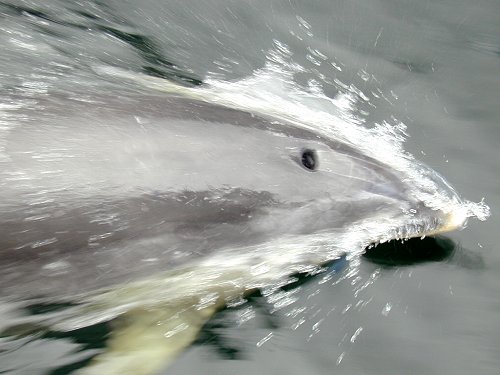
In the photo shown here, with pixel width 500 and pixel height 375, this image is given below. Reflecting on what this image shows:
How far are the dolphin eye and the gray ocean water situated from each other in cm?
66

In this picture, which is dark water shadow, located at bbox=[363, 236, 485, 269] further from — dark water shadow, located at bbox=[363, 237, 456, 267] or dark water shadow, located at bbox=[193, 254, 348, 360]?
dark water shadow, located at bbox=[193, 254, 348, 360]

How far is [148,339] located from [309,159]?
131 cm

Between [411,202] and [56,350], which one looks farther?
[411,202]

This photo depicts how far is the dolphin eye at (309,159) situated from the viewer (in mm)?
4738

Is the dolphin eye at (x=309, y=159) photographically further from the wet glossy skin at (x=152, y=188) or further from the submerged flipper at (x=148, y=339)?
the submerged flipper at (x=148, y=339)

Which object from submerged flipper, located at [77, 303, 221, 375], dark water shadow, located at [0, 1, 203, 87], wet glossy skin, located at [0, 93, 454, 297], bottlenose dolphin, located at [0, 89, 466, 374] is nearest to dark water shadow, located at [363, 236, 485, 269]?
bottlenose dolphin, located at [0, 89, 466, 374]

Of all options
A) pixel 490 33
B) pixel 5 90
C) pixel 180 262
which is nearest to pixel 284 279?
pixel 180 262

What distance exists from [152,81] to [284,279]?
6.01ft

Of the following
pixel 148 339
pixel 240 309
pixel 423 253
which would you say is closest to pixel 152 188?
pixel 148 339

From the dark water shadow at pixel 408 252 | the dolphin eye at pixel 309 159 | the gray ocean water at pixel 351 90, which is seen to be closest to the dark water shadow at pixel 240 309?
the gray ocean water at pixel 351 90

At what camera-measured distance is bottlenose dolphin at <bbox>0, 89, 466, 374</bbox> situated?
13.2ft

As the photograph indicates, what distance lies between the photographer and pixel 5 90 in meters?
4.54

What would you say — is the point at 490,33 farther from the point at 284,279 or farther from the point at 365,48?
the point at 284,279

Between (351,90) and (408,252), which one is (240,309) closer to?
(408,252)
